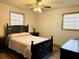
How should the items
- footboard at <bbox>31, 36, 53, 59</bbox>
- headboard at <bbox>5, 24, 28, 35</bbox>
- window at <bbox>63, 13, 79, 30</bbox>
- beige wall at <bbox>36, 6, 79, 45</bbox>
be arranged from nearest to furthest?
footboard at <bbox>31, 36, 53, 59</bbox>
headboard at <bbox>5, 24, 28, 35</bbox>
window at <bbox>63, 13, 79, 30</bbox>
beige wall at <bbox>36, 6, 79, 45</bbox>

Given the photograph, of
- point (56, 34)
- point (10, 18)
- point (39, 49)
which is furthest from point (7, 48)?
point (56, 34)

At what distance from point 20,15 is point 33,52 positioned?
3.25 metres

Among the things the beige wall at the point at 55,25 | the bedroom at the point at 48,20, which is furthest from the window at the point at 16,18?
the beige wall at the point at 55,25

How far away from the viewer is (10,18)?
4.70 meters

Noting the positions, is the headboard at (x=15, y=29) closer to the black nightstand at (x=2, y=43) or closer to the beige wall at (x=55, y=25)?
the black nightstand at (x=2, y=43)

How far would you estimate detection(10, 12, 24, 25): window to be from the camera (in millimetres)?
4812

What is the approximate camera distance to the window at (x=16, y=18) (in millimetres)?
4812

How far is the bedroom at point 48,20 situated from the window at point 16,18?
21cm

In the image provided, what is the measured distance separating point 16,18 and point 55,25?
2562mm

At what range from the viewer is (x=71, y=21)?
4.79 meters

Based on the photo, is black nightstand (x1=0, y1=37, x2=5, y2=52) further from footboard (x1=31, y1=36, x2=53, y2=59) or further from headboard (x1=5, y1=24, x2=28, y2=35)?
footboard (x1=31, y1=36, x2=53, y2=59)

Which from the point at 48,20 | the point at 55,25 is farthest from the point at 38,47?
the point at 48,20

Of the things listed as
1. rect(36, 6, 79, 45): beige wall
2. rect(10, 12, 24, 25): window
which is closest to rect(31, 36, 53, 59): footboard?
rect(36, 6, 79, 45): beige wall

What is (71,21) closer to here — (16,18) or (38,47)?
(38,47)
